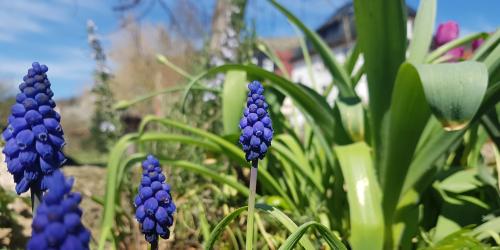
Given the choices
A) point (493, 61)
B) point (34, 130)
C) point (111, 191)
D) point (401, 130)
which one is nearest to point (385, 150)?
point (401, 130)

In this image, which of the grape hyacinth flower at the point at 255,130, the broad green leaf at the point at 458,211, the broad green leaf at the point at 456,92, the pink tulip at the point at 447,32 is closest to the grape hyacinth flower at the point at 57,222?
the grape hyacinth flower at the point at 255,130

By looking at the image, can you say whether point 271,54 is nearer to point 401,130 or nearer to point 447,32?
point 447,32

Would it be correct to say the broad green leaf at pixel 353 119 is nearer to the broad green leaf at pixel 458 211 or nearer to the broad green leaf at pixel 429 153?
the broad green leaf at pixel 429 153

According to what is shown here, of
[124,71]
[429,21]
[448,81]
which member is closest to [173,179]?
[429,21]

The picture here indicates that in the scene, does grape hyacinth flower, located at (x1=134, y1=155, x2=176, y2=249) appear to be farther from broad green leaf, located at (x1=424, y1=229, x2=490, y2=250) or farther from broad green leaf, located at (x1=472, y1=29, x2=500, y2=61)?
broad green leaf, located at (x1=472, y1=29, x2=500, y2=61)

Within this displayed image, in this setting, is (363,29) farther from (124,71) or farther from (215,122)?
(124,71)

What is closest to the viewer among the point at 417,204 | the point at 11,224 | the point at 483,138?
the point at 417,204
